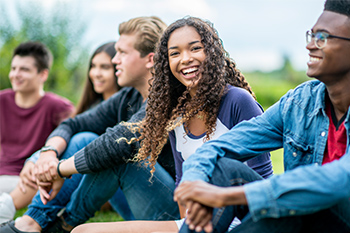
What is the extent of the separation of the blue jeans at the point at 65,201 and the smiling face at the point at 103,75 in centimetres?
95

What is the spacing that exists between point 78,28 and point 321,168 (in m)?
11.2

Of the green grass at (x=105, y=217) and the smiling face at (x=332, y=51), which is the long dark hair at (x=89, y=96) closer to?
the green grass at (x=105, y=217)

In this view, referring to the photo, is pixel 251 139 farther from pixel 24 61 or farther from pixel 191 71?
pixel 24 61

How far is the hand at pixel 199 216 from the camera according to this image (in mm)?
1879

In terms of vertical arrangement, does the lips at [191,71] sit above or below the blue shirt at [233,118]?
above

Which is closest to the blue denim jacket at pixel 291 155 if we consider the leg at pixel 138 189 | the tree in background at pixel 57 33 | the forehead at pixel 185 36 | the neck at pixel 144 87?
the forehead at pixel 185 36

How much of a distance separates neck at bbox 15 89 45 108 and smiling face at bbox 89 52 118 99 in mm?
944

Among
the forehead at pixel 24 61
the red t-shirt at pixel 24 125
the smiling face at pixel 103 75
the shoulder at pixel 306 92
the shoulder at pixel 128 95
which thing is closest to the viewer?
the shoulder at pixel 306 92

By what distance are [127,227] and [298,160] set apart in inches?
41.4

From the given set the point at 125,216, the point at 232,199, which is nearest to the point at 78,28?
the point at 125,216

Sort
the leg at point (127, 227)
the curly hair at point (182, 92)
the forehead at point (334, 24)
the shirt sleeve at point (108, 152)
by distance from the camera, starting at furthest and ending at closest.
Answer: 1. the shirt sleeve at point (108, 152)
2. the curly hair at point (182, 92)
3. the leg at point (127, 227)
4. the forehead at point (334, 24)

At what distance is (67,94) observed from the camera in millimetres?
11102

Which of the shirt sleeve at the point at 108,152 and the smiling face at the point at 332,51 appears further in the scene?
the shirt sleeve at the point at 108,152

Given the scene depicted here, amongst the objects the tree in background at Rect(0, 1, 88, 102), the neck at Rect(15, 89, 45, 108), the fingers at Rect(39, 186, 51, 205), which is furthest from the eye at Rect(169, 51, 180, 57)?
the tree in background at Rect(0, 1, 88, 102)
